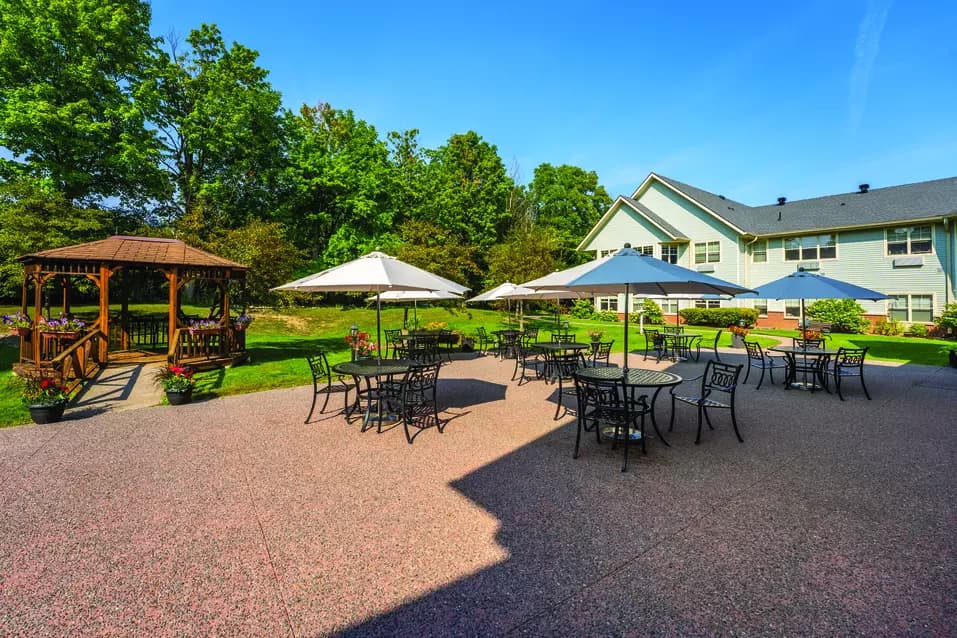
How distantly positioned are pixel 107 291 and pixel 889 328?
32178 mm

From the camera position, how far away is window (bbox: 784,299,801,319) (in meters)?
24.8

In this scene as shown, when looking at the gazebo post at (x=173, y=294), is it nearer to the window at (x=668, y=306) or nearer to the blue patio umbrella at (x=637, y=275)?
the blue patio umbrella at (x=637, y=275)

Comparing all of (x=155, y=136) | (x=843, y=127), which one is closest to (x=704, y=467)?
(x=843, y=127)

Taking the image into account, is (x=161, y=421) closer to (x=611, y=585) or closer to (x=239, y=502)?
(x=239, y=502)

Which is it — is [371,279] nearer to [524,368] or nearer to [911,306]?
[524,368]

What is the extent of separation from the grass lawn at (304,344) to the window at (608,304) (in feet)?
9.42

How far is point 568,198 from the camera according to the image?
4534 centimetres

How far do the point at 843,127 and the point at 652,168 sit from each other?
13.9 m

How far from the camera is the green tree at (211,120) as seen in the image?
2747 cm

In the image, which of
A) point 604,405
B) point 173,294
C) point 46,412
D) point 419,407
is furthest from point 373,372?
point 173,294

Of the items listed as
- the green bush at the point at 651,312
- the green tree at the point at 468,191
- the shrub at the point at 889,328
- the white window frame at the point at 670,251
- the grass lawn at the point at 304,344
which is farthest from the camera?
the green tree at the point at 468,191

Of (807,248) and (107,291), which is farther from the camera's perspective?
(807,248)

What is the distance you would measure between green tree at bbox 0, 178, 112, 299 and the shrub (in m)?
37.4

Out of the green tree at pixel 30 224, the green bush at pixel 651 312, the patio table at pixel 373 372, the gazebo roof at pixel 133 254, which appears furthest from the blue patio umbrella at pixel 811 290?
the green tree at pixel 30 224
